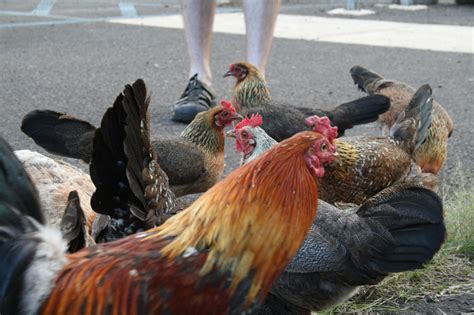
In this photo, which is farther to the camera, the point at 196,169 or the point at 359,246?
the point at 196,169

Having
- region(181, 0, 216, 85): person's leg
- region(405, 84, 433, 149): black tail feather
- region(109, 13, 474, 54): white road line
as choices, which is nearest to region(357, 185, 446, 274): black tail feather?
region(405, 84, 433, 149): black tail feather

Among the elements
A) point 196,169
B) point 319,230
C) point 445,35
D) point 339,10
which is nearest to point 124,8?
point 339,10

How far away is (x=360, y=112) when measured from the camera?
529 centimetres

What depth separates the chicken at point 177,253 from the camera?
2.47 meters

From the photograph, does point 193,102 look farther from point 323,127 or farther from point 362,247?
point 362,247

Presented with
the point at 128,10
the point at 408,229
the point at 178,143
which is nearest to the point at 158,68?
the point at 178,143

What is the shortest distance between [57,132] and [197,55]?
2441 millimetres

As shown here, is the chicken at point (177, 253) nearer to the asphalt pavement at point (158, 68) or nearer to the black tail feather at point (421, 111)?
the black tail feather at point (421, 111)

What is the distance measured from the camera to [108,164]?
311 cm

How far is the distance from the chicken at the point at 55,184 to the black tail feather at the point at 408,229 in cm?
135

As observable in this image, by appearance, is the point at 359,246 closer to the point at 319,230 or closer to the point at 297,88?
the point at 319,230

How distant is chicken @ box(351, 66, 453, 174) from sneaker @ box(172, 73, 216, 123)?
125 centimetres

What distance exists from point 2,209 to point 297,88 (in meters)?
5.79

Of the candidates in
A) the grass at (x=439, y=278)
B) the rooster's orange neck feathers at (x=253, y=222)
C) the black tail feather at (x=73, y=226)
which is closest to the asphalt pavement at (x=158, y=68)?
the grass at (x=439, y=278)
